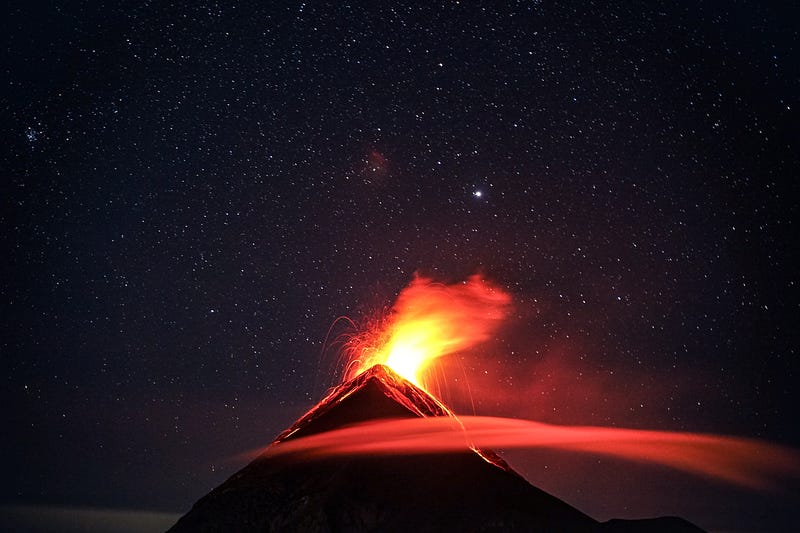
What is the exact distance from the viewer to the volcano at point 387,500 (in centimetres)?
5356

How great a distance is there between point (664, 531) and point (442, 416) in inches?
1105

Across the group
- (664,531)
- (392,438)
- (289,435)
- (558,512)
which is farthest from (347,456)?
(664,531)

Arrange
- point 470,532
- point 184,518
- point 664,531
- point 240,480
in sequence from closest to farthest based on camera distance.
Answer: point 470,532 < point 664,531 < point 184,518 < point 240,480

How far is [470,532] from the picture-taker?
50.2m

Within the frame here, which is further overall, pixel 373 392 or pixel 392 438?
pixel 373 392

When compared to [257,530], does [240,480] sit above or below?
above

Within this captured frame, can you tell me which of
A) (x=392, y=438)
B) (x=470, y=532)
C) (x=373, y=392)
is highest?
(x=373, y=392)

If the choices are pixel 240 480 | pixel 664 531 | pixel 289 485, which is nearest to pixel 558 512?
pixel 664 531

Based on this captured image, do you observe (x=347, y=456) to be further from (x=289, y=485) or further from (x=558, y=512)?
(x=558, y=512)

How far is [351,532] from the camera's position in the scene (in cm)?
5562

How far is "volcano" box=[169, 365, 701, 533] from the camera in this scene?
53562mm

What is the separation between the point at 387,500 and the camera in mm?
58312

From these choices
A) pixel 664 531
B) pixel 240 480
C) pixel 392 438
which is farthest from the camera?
pixel 392 438

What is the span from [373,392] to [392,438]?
6.91m
